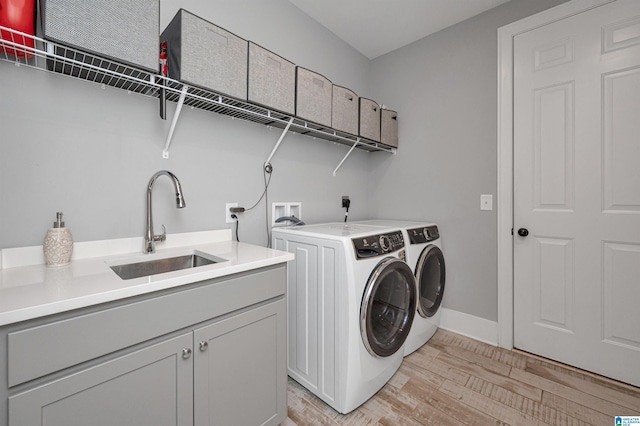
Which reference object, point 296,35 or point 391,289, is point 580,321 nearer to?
point 391,289

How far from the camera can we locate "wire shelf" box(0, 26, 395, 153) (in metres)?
0.98

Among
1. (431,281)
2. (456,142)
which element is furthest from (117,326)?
(456,142)

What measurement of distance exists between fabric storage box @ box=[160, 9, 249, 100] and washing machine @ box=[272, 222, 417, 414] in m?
0.92

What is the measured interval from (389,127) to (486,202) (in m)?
1.09

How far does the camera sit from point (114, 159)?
1319 mm

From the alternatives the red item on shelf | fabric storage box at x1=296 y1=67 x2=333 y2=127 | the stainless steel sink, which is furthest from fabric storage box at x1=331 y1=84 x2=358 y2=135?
the red item on shelf

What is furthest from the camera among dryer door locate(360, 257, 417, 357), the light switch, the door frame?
the light switch

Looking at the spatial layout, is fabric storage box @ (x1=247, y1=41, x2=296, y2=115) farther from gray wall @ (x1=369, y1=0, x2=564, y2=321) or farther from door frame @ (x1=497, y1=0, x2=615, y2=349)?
door frame @ (x1=497, y1=0, x2=615, y2=349)

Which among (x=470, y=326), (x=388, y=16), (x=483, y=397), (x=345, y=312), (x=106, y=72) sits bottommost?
(x=483, y=397)

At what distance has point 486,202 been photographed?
7.18 ft

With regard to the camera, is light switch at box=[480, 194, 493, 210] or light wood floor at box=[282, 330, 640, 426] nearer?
light wood floor at box=[282, 330, 640, 426]

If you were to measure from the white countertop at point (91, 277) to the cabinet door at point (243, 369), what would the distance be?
0.22m

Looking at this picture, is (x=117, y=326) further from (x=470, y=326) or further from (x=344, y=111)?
(x=470, y=326)

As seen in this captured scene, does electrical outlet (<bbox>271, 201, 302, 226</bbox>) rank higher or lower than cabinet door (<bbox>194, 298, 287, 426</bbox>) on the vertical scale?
higher
